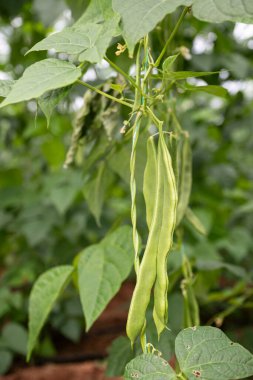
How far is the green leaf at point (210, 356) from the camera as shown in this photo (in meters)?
0.63

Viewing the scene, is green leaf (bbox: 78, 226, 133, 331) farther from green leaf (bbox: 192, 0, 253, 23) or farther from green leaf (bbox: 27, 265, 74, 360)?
green leaf (bbox: 192, 0, 253, 23)

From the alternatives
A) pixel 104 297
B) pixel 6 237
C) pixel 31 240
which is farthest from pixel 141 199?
pixel 6 237

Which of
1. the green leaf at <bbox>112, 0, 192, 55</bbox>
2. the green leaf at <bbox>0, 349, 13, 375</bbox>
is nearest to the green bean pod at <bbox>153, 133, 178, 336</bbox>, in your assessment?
the green leaf at <bbox>112, 0, 192, 55</bbox>

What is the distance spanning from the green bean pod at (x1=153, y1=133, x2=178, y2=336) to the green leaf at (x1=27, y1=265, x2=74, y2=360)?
1.35ft

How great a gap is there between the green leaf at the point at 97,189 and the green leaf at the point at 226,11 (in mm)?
596

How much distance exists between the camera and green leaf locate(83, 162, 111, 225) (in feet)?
3.90

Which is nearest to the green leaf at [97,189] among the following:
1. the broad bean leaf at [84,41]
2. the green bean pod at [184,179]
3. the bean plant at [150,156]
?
the green bean pod at [184,179]

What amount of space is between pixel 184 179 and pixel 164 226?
352 mm

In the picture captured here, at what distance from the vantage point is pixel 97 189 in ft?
3.93

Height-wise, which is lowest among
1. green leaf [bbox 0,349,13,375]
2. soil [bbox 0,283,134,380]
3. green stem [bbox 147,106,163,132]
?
soil [bbox 0,283,134,380]

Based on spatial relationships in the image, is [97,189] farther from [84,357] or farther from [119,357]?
[84,357]

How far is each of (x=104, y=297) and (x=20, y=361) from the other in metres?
1.35

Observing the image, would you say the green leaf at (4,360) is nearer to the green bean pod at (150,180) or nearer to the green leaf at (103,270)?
the green leaf at (103,270)

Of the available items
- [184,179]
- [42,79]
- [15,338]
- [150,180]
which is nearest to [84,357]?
[15,338]
